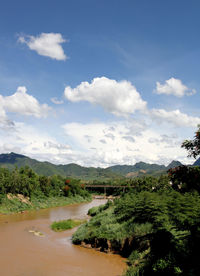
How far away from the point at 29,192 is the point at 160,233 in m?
48.1

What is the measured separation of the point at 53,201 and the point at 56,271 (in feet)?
161

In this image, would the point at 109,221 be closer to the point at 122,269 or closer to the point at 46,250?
the point at 46,250

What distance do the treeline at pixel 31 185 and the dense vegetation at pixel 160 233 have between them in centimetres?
3263

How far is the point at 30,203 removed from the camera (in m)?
54.0

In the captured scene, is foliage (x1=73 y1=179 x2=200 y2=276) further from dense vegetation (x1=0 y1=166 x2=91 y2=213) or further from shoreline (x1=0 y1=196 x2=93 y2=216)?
dense vegetation (x1=0 y1=166 x2=91 y2=213)

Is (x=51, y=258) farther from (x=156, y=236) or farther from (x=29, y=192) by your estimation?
(x=29, y=192)

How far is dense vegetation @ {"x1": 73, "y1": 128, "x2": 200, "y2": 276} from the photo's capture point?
11199 millimetres

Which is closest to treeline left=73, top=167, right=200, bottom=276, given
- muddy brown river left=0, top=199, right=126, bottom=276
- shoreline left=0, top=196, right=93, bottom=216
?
muddy brown river left=0, top=199, right=126, bottom=276

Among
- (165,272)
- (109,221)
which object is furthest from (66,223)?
(165,272)

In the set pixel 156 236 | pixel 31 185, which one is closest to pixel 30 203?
pixel 31 185

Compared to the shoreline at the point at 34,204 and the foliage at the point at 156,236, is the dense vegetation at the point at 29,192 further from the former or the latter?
the foliage at the point at 156,236

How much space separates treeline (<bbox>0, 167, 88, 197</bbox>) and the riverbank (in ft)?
5.14

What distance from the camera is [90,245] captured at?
21.9 m

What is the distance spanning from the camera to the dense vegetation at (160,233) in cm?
1120
